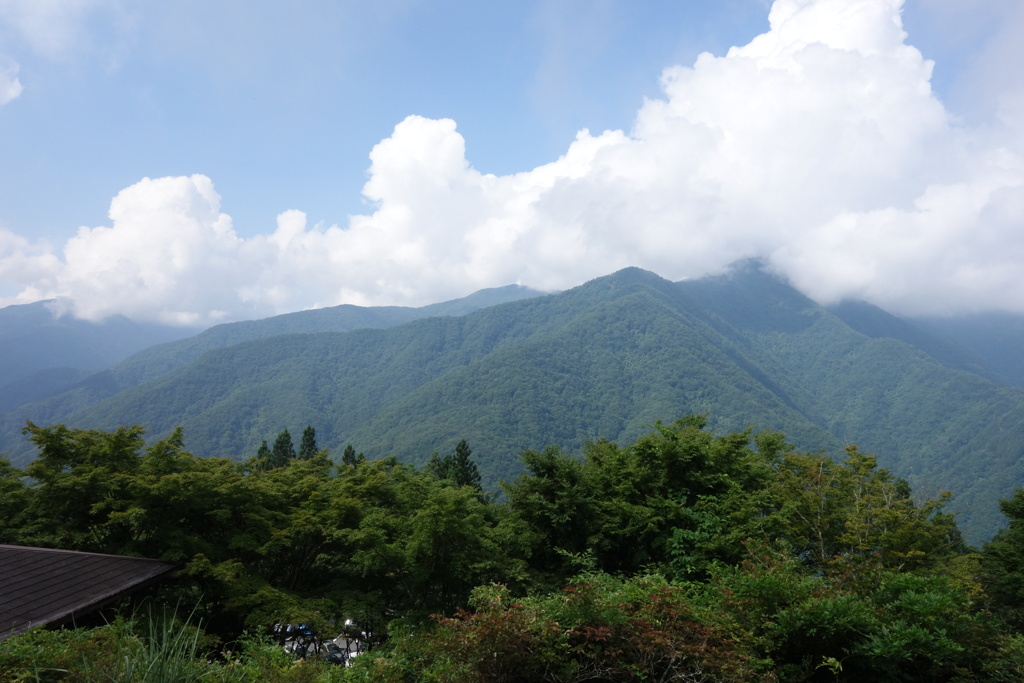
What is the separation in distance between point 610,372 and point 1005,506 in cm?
13980

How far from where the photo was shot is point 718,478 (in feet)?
36.6

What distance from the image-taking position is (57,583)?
656 cm

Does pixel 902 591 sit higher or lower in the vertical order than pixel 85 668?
lower

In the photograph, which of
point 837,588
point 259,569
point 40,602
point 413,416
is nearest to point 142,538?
point 259,569

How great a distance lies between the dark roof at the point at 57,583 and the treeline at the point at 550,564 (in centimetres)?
115

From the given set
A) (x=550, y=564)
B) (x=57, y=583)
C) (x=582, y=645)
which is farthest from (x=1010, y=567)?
(x=57, y=583)

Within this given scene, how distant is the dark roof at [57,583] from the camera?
585 centimetres

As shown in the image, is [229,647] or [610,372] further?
[610,372]

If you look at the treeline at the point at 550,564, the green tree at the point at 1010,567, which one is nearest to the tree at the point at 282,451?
the treeline at the point at 550,564

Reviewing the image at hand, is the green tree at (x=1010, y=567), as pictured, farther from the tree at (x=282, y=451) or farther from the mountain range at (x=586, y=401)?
the mountain range at (x=586, y=401)

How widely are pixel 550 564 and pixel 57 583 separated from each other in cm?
772

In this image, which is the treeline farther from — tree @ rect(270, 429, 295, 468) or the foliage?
tree @ rect(270, 429, 295, 468)

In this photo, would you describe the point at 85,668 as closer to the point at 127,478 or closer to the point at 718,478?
the point at 127,478

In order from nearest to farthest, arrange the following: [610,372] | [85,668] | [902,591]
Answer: [85,668], [902,591], [610,372]
